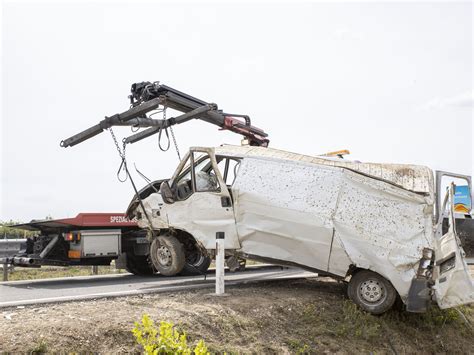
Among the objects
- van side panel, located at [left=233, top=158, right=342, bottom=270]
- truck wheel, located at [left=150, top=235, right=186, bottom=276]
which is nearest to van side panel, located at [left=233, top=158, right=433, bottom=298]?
van side panel, located at [left=233, top=158, right=342, bottom=270]

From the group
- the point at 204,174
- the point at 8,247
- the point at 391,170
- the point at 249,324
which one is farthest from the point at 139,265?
the point at 391,170

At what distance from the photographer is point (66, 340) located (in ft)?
17.6

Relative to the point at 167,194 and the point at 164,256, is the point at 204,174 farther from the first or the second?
the point at 164,256

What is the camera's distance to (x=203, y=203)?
9.16m

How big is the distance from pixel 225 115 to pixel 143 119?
99.5 inches

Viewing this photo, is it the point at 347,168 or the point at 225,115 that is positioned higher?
the point at 225,115

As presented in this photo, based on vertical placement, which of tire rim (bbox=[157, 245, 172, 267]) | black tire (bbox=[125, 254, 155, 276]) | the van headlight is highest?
the van headlight

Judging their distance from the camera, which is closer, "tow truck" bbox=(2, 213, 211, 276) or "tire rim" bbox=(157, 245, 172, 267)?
"tire rim" bbox=(157, 245, 172, 267)

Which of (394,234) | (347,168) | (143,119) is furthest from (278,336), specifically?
(143,119)

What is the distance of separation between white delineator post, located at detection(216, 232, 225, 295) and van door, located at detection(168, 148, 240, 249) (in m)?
0.46

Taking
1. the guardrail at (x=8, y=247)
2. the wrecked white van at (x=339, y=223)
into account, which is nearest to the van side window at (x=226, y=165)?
the wrecked white van at (x=339, y=223)

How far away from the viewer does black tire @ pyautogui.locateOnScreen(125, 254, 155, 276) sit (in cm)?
1206

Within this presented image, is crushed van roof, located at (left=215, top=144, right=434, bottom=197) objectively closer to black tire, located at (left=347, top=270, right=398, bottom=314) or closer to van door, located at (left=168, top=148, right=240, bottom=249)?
van door, located at (left=168, top=148, right=240, bottom=249)

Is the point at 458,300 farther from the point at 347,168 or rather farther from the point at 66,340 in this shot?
the point at 66,340
